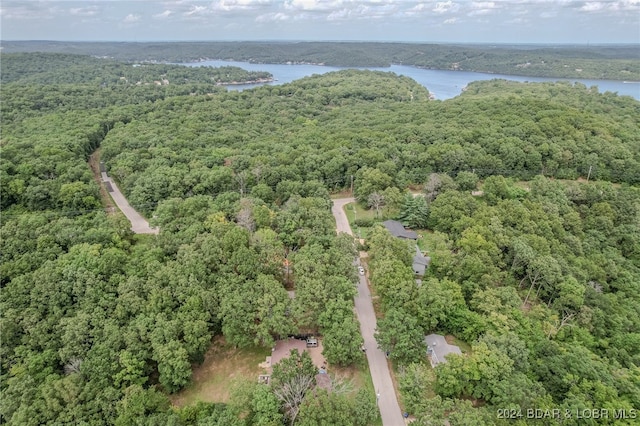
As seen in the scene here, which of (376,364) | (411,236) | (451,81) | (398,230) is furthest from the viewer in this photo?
(451,81)

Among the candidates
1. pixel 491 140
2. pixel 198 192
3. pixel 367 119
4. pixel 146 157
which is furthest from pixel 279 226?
pixel 367 119

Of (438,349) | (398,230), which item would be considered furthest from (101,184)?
(438,349)

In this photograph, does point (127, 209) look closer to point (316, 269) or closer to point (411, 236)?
point (316, 269)

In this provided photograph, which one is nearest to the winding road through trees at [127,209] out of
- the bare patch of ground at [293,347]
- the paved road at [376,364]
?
the bare patch of ground at [293,347]

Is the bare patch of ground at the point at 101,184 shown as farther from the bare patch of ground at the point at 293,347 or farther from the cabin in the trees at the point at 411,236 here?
the cabin in the trees at the point at 411,236

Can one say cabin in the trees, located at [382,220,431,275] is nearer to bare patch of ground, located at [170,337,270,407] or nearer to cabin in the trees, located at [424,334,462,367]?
cabin in the trees, located at [424,334,462,367]
